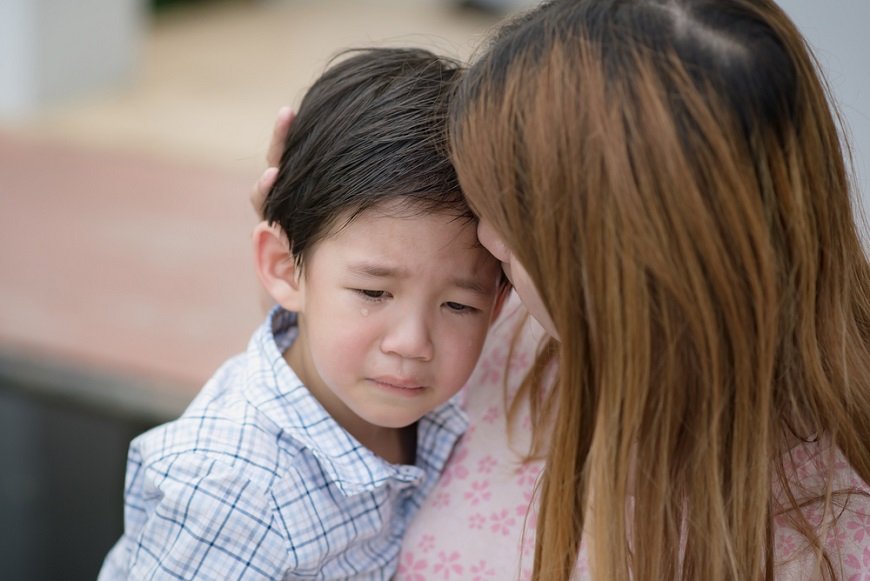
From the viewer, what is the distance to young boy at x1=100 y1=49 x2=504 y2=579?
99cm

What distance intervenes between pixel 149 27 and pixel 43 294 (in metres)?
3.17

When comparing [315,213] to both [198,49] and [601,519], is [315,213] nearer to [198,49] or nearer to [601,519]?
[601,519]

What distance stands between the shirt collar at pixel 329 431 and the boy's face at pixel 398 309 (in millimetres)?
39

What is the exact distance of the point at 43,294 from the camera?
9.14 ft

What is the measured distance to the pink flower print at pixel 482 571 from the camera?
104cm

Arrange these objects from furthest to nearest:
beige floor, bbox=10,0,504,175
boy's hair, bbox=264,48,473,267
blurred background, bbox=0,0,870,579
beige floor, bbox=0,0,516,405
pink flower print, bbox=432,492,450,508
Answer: beige floor, bbox=10,0,504,175 < beige floor, bbox=0,0,516,405 < blurred background, bbox=0,0,870,579 < pink flower print, bbox=432,492,450,508 < boy's hair, bbox=264,48,473,267

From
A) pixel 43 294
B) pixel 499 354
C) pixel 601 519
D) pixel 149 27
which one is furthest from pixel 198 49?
pixel 601 519

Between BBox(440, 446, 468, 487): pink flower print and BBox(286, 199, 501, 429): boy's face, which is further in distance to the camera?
BBox(440, 446, 468, 487): pink flower print

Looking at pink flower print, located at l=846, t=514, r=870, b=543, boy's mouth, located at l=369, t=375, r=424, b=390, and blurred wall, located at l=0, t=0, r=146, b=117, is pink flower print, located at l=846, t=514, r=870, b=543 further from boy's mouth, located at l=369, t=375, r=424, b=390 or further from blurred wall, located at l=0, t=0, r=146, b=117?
blurred wall, located at l=0, t=0, r=146, b=117

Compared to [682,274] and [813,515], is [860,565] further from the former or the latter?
[682,274]

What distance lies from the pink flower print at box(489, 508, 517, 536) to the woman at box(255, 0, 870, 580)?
0.43ft

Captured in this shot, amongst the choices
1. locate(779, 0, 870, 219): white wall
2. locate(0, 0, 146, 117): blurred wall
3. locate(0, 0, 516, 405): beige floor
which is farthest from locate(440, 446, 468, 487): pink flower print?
locate(0, 0, 146, 117): blurred wall

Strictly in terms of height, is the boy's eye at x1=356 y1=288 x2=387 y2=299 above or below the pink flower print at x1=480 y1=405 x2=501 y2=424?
above

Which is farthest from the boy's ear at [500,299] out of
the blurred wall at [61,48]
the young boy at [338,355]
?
the blurred wall at [61,48]
